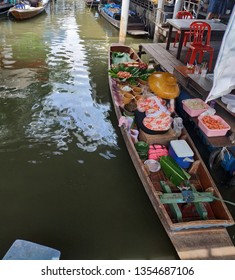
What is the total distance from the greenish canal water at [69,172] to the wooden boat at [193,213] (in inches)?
16.1

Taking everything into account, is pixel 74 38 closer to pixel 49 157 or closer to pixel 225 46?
pixel 49 157

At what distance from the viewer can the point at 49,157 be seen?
229 inches

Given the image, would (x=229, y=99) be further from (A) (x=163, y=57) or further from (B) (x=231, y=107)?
(A) (x=163, y=57)

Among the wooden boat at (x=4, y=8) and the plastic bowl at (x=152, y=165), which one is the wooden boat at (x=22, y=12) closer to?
the wooden boat at (x=4, y=8)

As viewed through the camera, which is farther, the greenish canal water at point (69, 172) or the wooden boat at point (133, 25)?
the wooden boat at point (133, 25)

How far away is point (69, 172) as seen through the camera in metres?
5.47

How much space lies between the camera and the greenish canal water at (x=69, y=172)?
4.20m

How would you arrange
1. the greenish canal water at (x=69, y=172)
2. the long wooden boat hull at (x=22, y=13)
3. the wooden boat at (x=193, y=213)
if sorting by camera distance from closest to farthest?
1. the wooden boat at (x=193, y=213)
2. the greenish canal water at (x=69, y=172)
3. the long wooden boat hull at (x=22, y=13)

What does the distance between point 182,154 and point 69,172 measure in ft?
7.88

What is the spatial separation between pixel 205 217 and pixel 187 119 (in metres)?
3.58

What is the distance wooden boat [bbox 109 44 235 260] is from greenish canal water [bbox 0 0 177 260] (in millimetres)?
409

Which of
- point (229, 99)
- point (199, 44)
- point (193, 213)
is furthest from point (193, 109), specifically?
point (199, 44)

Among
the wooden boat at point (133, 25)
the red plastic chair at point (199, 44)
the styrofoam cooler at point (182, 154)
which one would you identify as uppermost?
the red plastic chair at point (199, 44)

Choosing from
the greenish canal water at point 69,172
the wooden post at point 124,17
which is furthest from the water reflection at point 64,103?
the wooden post at point 124,17
